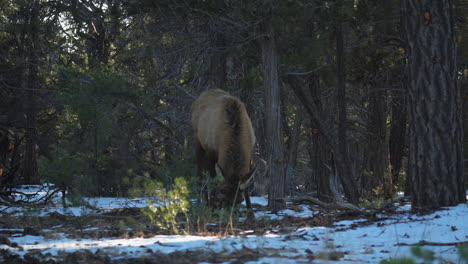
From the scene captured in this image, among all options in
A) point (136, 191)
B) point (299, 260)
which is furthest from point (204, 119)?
point (299, 260)

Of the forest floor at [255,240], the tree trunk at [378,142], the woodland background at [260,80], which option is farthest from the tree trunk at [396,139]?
the forest floor at [255,240]

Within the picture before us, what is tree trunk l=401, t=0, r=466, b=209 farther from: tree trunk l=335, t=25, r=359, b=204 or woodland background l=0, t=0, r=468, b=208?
tree trunk l=335, t=25, r=359, b=204

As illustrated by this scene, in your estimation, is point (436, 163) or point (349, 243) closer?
point (349, 243)

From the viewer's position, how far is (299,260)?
199 inches

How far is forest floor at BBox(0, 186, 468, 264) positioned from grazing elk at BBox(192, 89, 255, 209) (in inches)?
21.9

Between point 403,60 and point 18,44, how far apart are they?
14.2 metres

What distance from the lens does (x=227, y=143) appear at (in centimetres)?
955

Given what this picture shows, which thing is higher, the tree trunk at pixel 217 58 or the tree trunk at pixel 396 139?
the tree trunk at pixel 217 58

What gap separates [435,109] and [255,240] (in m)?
4.03

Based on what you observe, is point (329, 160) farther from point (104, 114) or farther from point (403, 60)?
point (104, 114)

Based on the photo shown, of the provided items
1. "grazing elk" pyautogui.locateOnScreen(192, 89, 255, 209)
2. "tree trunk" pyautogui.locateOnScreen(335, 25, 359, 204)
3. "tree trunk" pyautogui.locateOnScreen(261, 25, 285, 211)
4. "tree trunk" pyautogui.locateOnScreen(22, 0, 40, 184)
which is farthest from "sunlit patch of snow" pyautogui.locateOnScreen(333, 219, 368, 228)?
"tree trunk" pyautogui.locateOnScreen(22, 0, 40, 184)

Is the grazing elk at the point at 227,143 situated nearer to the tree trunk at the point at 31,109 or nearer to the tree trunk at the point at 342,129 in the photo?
the tree trunk at the point at 342,129

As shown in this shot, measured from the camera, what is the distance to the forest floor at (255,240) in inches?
211

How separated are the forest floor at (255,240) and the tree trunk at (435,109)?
43cm
